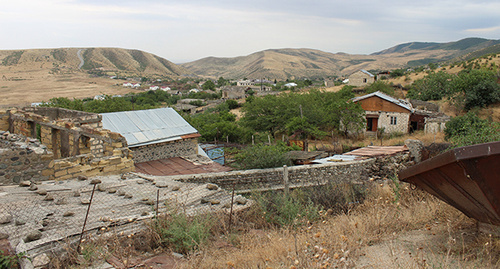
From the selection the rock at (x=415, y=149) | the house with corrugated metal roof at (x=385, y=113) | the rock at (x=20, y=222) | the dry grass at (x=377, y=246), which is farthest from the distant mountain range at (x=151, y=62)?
the rock at (x=20, y=222)

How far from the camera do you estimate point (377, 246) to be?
4.02m

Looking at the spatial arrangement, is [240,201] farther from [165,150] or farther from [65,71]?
[65,71]

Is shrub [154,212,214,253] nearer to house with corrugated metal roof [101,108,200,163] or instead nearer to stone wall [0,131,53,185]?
stone wall [0,131,53,185]

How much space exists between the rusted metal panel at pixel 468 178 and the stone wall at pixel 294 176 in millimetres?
5559

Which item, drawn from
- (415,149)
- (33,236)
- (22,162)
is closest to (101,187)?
(22,162)

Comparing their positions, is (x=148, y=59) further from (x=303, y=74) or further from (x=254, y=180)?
(x=254, y=180)

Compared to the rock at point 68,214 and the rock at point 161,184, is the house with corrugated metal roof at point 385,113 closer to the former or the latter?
the rock at point 161,184

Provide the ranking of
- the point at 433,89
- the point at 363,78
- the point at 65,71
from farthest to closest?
the point at 65,71 < the point at 363,78 < the point at 433,89

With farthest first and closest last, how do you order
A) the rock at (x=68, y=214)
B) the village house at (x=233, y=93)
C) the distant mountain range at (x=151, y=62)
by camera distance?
the distant mountain range at (x=151, y=62), the village house at (x=233, y=93), the rock at (x=68, y=214)

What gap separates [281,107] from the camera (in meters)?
27.3

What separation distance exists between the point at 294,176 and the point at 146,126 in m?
7.31

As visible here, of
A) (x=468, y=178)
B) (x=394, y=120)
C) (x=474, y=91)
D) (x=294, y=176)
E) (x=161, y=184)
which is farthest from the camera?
(x=474, y=91)

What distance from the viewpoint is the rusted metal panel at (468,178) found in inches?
113

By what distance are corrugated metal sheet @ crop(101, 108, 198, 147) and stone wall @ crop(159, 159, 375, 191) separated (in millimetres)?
4901
